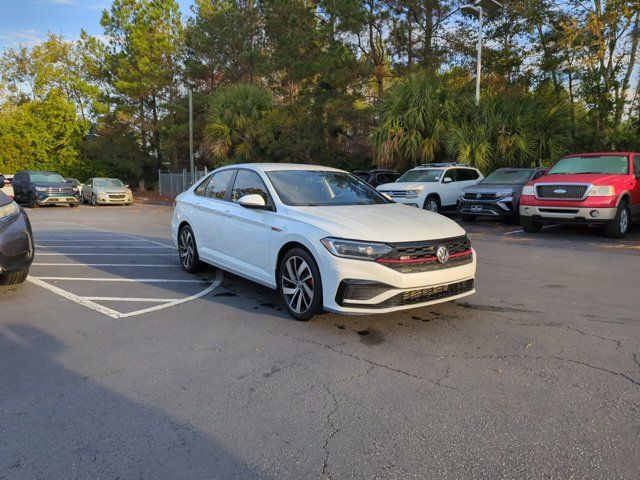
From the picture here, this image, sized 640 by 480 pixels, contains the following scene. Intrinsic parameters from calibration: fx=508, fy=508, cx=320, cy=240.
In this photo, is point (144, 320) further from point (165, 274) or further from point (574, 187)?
point (574, 187)

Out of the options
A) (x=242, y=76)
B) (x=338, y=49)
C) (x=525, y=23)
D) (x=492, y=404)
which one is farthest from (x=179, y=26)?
(x=492, y=404)

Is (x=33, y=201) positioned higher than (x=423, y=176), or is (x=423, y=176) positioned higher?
(x=423, y=176)

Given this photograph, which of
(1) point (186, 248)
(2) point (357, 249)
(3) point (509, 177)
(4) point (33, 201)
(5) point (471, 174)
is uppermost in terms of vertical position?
(5) point (471, 174)

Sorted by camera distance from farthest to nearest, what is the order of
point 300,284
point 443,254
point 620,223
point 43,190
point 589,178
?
point 43,190
point 589,178
point 620,223
point 300,284
point 443,254

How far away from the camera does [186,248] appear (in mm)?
7363

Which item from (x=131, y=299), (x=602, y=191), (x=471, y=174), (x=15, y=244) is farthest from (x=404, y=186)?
(x=15, y=244)

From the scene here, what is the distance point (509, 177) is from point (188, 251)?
1056 centimetres

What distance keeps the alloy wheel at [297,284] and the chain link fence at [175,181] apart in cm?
2507

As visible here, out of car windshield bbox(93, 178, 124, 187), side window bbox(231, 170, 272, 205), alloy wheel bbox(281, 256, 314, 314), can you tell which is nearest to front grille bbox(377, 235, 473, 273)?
alloy wheel bbox(281, 256, 314, 314)

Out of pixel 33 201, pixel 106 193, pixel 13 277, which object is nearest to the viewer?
pixel 13 277

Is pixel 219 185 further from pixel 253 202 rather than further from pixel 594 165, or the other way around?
pixel 594 165

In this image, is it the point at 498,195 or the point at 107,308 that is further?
the point at 498,195

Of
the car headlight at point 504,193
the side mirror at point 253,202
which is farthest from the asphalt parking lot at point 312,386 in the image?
the car headlight at point 504,193

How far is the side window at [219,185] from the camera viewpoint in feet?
21.5
